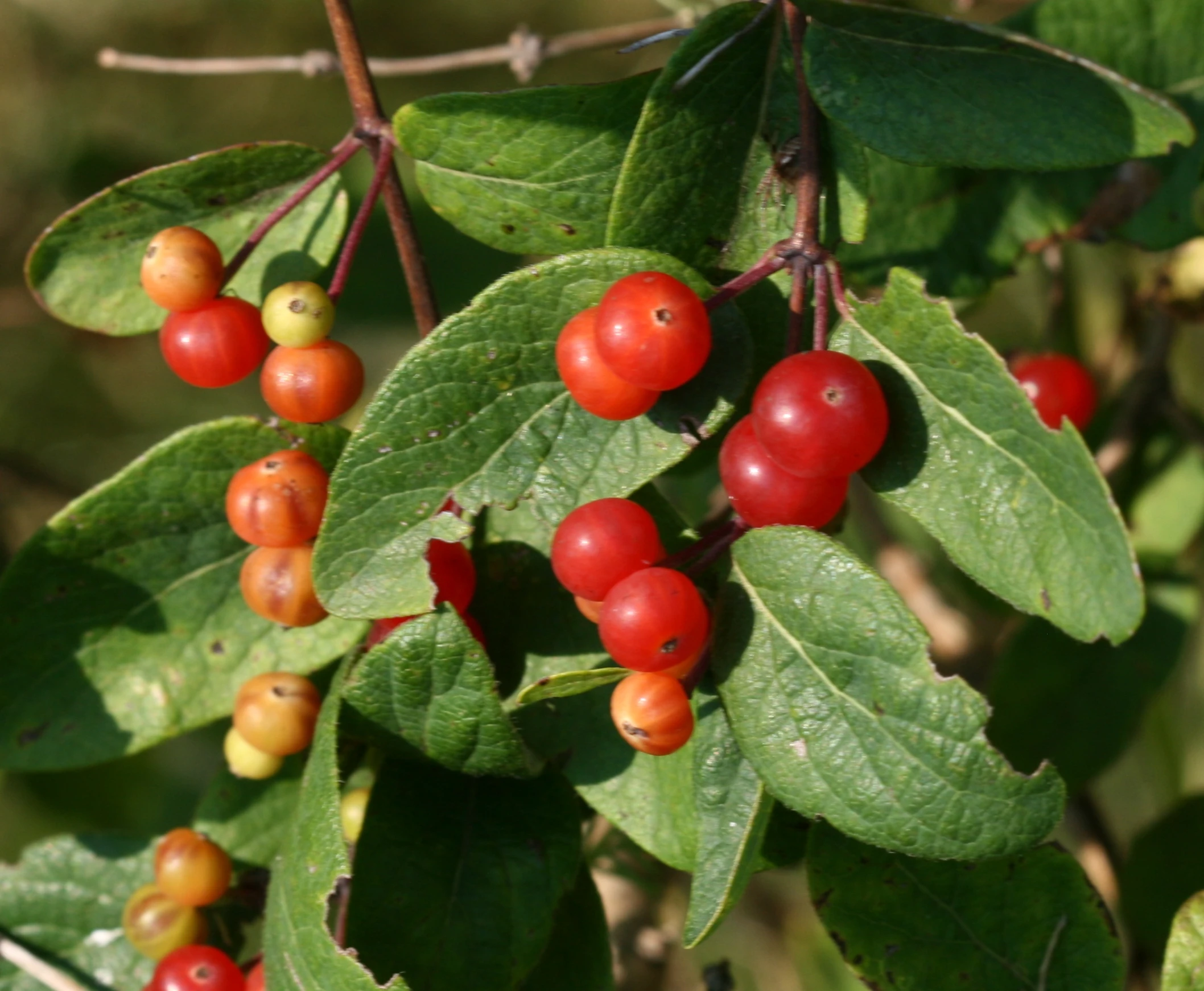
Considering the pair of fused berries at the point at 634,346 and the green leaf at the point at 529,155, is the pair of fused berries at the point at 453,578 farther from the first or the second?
the green leaf at the point at 529,155

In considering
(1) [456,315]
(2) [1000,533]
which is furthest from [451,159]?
(2) [1000,533]

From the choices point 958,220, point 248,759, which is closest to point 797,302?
point 958,220

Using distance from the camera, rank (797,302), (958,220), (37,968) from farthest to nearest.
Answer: (958,220), (37,968), (797,302)

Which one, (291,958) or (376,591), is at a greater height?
(376,591)

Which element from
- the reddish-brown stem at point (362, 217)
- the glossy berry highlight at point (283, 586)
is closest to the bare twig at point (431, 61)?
the reddish-brown stem at point (362, 217)

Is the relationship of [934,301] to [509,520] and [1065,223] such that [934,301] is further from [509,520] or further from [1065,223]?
[1065,223]

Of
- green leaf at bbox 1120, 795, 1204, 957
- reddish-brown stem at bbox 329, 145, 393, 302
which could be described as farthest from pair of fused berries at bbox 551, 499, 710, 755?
green leaf at bbox 1120, 795, 1204, 957

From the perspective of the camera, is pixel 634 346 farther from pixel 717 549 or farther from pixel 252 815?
pixel 252 815
